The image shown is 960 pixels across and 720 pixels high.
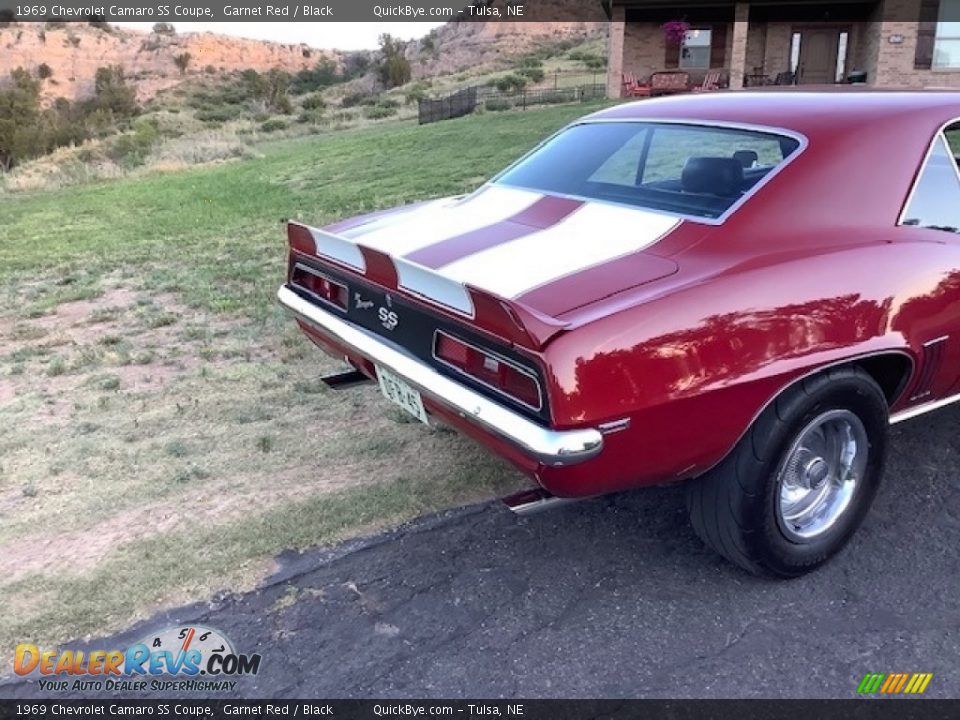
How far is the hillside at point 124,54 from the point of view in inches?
2606

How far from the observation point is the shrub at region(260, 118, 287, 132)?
111 ft

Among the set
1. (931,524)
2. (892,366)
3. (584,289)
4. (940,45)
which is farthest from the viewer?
(940,45)

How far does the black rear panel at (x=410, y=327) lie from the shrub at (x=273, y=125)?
32262mm

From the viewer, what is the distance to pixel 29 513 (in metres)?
3.29

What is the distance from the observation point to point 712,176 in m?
3.03

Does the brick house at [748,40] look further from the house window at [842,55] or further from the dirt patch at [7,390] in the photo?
the dirt patch at [7,390]

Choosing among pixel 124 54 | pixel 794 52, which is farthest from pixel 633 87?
pixel 124 54

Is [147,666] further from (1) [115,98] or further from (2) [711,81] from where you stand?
(1) [115,98]

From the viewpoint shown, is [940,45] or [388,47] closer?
[940,45]

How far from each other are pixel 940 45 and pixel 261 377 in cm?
2116

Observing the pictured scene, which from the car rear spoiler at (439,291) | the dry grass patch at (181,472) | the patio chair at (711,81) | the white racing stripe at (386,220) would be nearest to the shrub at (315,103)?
the patio chair at (711,81)

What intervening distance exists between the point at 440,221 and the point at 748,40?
73.1 feet

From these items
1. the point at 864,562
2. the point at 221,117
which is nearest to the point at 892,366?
the point at 864,562

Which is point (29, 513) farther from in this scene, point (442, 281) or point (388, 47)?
point (388, 47)
